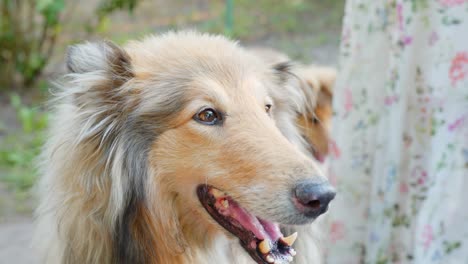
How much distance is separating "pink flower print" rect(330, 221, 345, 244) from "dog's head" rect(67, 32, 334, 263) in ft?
4.07

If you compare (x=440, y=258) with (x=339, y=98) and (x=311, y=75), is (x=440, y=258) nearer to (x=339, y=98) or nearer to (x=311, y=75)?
(x=339, y=98)

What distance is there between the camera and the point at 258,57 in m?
2.76

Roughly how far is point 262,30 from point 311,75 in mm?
4412

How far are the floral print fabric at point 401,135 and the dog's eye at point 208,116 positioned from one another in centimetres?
119

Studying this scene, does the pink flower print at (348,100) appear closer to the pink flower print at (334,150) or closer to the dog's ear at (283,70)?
the pink flower print at (334,150)

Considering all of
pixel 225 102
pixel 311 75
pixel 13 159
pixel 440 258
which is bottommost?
pixel 13 159

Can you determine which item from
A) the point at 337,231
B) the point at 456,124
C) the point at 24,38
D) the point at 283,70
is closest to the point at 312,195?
the point at 283,70

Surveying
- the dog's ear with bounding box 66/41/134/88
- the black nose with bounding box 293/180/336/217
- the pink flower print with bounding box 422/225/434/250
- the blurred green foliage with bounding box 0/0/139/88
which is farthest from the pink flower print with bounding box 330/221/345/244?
the blurred green foliage with bounding box 0/0/139/88

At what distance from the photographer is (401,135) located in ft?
10.6

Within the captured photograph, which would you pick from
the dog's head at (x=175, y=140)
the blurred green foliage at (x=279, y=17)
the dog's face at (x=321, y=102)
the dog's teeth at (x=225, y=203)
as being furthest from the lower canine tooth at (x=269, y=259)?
the blurred green foliage at (x=279, y=17)

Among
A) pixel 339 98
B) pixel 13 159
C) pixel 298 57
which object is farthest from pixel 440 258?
pixel 298 57

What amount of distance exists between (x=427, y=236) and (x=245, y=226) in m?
1.15

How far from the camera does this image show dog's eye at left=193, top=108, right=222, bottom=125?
2.31 metres

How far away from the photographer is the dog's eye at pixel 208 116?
2.31 m
